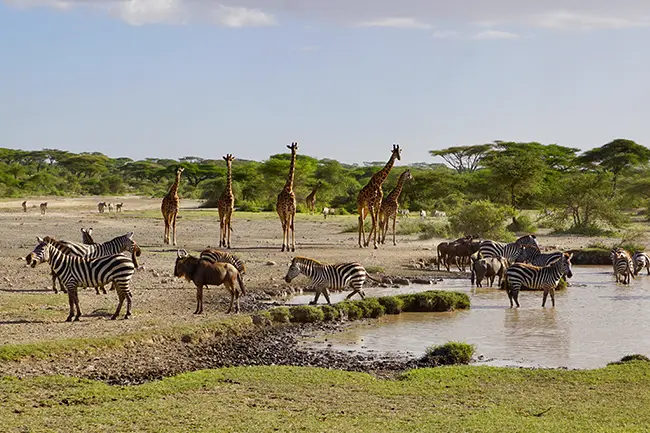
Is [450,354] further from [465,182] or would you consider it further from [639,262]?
[465,182]

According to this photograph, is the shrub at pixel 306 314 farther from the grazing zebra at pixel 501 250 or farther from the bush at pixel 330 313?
the grazing zebra at pixel 501 250

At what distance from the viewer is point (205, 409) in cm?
926

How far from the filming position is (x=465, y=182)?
5350 cm

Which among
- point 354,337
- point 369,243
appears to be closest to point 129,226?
point 369,243

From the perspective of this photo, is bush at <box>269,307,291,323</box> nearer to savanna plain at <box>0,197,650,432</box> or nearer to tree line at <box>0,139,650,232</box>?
savanna plain at <box>0,197,650,432</box>

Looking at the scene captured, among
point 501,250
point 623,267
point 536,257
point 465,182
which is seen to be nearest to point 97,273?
point 536,257

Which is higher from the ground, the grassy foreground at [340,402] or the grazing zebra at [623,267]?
the grazing zebra at [623,267]

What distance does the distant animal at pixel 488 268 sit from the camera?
20.7m

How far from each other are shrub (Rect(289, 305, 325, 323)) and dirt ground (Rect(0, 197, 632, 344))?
1.23 metres

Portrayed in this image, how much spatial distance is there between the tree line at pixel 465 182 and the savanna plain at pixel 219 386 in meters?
21.5

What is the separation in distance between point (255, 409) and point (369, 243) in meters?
20.9

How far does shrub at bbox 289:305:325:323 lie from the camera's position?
15.3 metres

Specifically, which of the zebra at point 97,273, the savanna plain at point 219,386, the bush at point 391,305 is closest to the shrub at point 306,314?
the savanna plain at point 219,386

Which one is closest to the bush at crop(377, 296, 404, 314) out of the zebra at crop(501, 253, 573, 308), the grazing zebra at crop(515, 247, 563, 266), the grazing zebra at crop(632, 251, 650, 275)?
the zebra at crop(501, 253, 573, 308)
